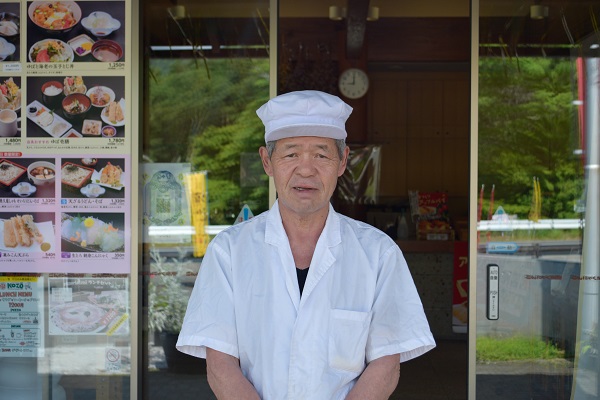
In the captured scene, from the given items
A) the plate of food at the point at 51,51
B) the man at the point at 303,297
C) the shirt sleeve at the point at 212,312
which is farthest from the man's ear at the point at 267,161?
the plate of food at the point at 51,51

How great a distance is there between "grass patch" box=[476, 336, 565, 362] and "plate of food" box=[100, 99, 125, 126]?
6.74 ft

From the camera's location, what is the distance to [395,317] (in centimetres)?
189

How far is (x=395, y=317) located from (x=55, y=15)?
99.1 inches

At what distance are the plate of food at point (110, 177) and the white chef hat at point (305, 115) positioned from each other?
182 cm

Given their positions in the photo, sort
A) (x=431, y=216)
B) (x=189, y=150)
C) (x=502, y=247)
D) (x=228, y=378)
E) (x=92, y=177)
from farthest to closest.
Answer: (x=431, y=216) < (x=189, y=150) < (x=502, y=247) < (x=92, y=177) < (x=228, y=378)

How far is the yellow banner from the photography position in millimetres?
3951

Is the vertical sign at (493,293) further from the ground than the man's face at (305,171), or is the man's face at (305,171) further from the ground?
the man's face at (305,171)

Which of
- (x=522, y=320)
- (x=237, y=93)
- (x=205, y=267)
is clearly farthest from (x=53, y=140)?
(x=522, y=320)

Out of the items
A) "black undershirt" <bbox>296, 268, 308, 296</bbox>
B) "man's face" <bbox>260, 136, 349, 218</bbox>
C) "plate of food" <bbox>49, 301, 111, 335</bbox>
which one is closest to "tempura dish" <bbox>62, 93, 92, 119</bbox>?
"plate of food" <bbox>49, 301, 111, 335</bbox>

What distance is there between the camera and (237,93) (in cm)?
417

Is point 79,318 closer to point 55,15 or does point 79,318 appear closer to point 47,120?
point 47,120

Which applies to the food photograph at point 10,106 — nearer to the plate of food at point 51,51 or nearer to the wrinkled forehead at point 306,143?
the plate of food at point 51,51

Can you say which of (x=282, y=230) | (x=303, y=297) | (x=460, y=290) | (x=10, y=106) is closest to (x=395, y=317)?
(x=303, y=297)

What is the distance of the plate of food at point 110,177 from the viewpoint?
3539 mm
